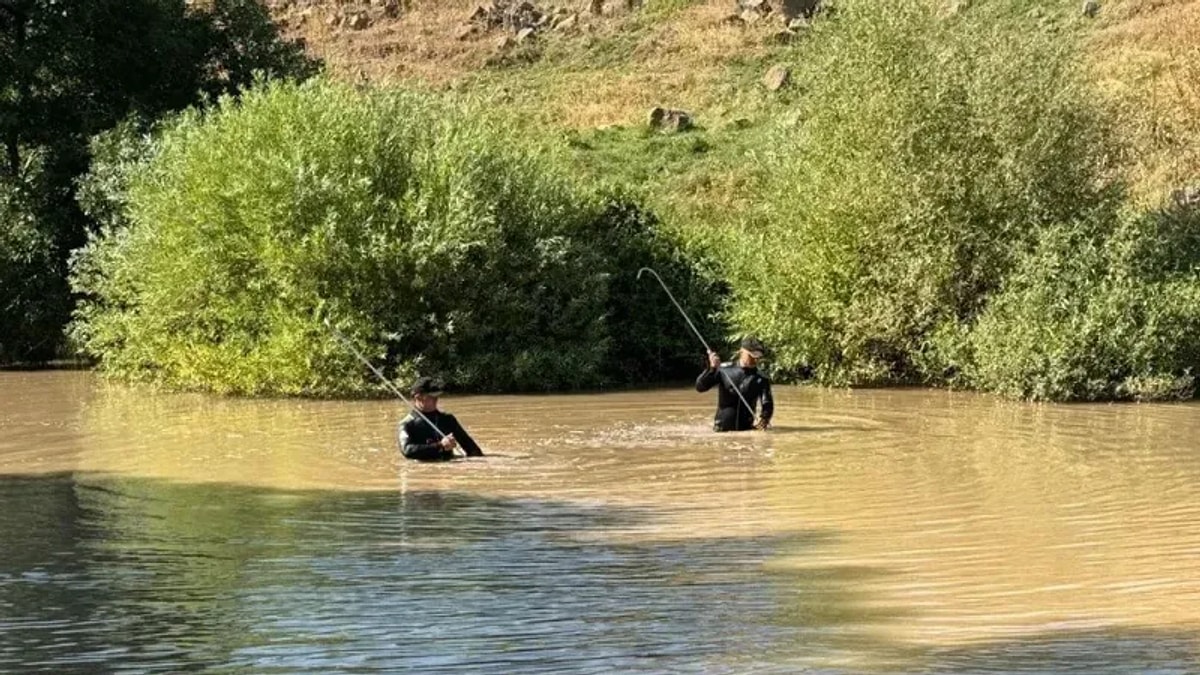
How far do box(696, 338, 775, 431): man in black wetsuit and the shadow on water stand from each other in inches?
232

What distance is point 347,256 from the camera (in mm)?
26906

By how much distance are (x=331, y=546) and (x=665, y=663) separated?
4.67 meters

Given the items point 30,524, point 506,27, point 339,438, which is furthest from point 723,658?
point 506,27

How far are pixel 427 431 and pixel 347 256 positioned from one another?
9.55 m

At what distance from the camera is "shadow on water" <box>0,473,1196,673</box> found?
8.77m

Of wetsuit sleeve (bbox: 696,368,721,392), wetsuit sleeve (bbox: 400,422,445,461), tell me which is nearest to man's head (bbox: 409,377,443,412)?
wetsuit sleeve (bbox: 400,422,445,461)

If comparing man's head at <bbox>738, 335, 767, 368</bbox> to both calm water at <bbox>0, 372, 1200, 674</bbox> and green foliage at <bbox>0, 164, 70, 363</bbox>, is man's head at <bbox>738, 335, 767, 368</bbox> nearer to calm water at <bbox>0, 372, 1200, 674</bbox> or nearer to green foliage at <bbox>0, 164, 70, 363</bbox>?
calm water at <bbox>0, 372, 1200, 674</bbox>

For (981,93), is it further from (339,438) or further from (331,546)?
(331,546)

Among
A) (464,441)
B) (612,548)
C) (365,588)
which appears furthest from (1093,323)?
(365,588)

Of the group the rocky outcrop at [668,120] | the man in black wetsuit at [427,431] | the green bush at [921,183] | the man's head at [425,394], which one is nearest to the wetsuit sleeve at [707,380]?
the man in black wetsuit at [427,431]

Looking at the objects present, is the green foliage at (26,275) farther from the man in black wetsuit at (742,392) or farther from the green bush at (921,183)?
the man in black wetsuit at (742,392)

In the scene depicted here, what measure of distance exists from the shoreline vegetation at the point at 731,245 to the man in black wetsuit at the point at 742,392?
6.11 m

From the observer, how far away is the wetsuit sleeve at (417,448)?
58.1ft

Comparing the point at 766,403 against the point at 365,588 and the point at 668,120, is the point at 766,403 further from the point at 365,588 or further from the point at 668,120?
the point at 668,120
